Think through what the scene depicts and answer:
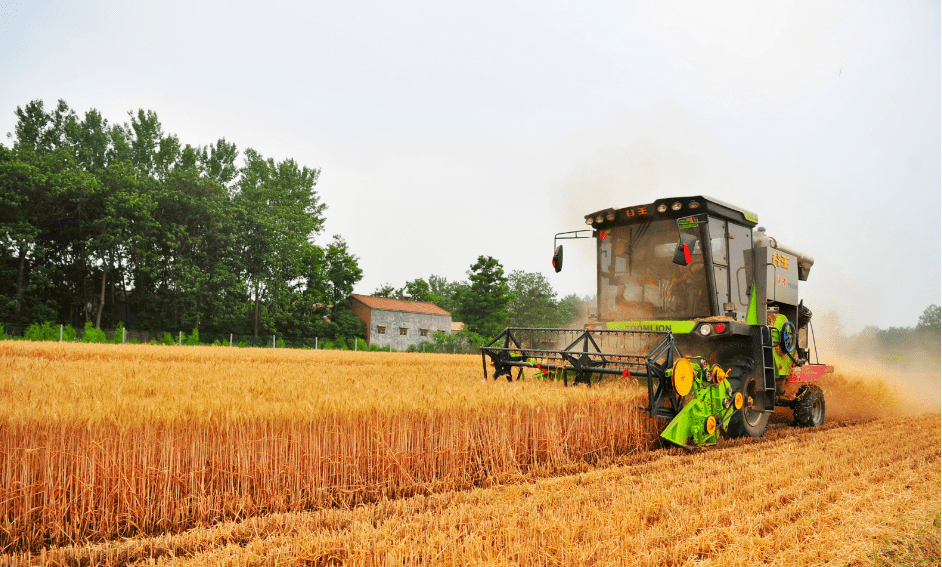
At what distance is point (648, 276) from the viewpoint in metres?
7.52

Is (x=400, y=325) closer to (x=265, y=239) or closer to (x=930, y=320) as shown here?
(x=265, y=239)

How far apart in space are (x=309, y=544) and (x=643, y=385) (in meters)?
4.60

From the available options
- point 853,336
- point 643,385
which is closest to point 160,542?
point 643,385

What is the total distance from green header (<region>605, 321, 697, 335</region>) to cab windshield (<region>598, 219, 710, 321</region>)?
0.81ft

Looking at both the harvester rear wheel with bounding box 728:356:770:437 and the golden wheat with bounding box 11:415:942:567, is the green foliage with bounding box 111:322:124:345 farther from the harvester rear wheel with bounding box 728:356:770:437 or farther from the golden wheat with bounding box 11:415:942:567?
the harvester rear wheel with bounding box 728:356:770:437

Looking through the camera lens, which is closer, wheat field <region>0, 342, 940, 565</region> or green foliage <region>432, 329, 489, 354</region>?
wheat field <region>0, 342, 940, 565</region>

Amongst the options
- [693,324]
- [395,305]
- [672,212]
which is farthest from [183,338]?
[693,324]

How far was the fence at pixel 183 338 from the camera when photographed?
25.9m

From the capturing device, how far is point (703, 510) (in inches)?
149

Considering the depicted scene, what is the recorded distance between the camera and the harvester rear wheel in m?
6.72

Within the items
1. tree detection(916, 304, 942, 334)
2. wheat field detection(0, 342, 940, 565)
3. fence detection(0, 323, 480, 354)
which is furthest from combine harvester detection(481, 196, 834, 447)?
fence detection(0, 323, 480, 354)

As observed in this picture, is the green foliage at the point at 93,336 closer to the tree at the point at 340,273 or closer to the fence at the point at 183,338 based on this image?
the fence at the point at 183,338

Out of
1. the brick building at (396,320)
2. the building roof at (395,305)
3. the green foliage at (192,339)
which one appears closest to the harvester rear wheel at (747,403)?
the green foliage at (192,339)

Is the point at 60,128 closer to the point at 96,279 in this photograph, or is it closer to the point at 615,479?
the point at 96,279
